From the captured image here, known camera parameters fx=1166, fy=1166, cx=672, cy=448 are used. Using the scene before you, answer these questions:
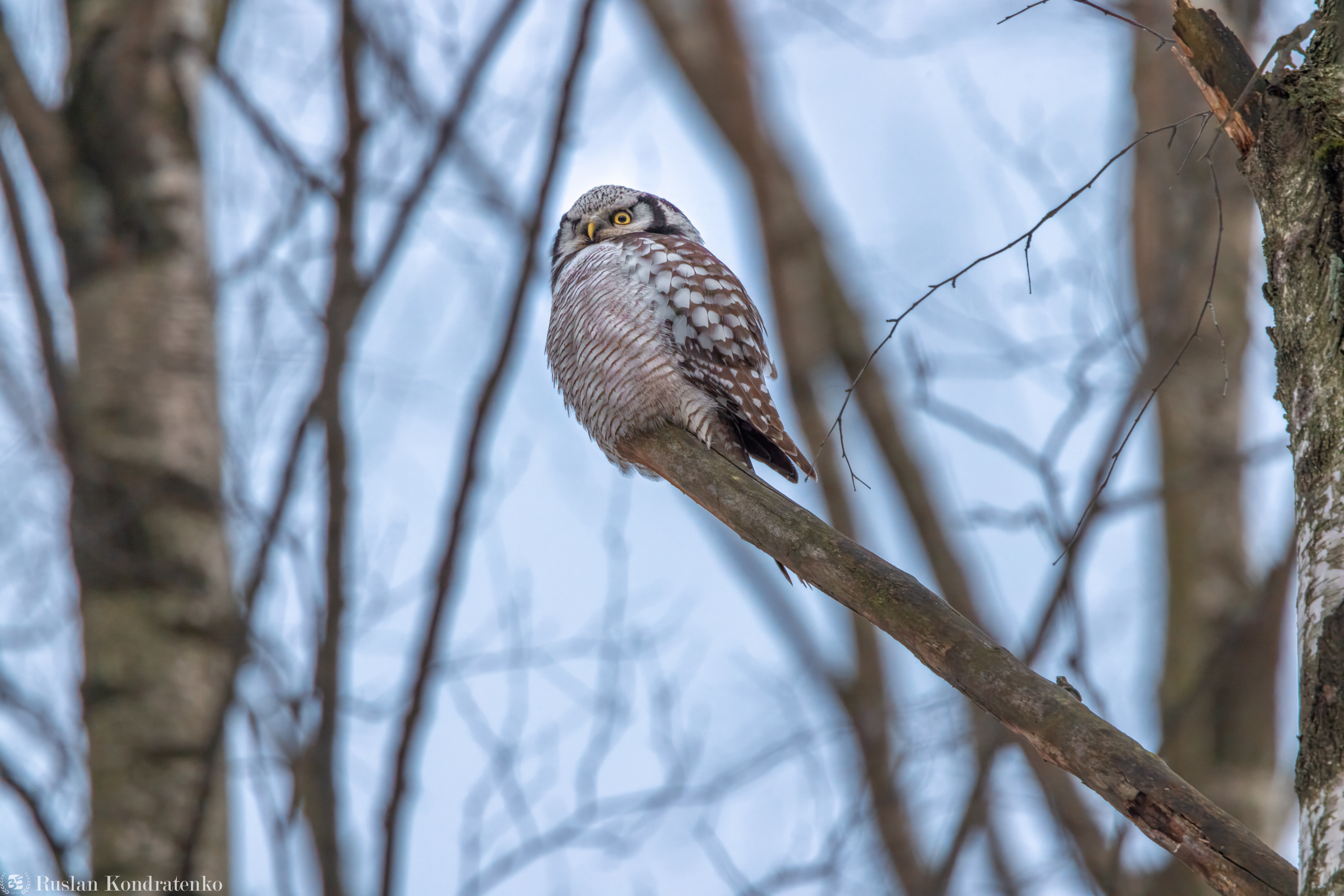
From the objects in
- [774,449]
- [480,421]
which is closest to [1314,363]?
[774,449]

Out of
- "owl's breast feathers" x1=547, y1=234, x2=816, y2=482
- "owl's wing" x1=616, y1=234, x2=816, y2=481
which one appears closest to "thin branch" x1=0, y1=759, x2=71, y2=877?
"owl's breast feathers" x1=547, y1=234, x2=816, y2=482

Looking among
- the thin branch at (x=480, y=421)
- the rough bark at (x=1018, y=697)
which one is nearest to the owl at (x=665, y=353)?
the thin branch at (x=480, y=421)

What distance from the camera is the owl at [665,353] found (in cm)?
374

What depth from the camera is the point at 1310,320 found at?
1792mm

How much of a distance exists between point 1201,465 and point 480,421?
14.1 feet

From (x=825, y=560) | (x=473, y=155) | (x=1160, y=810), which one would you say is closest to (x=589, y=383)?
(x=825, y=560)

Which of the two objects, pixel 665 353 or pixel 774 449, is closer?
pixel 665 353

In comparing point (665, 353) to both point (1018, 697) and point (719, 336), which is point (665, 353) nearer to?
point (719, 336)

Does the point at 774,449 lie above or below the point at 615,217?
below

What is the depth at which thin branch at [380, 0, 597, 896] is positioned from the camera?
360 cm

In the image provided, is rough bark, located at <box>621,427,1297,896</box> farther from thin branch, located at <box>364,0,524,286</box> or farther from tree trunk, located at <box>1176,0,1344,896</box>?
thin branch, located at <box>364,0,524,286</box>

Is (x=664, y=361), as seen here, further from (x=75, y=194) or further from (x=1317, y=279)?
(x=75, y=194)

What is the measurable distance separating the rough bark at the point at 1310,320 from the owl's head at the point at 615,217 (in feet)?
10.4

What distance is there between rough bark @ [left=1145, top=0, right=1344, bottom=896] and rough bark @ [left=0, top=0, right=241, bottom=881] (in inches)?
144
